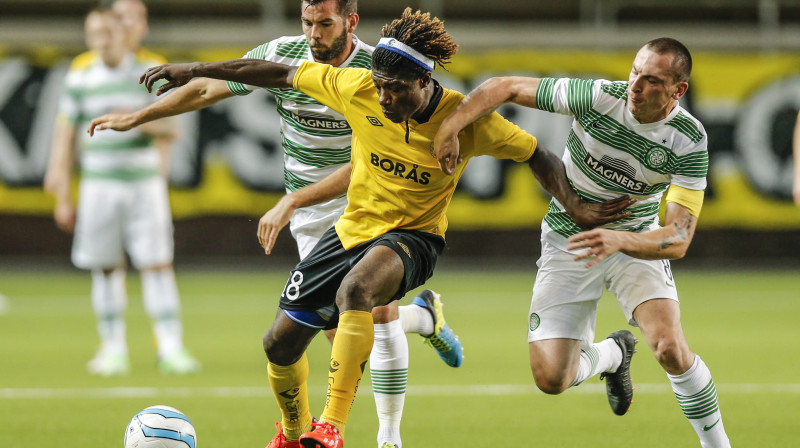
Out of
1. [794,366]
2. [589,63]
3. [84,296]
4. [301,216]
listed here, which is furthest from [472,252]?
[301,216]

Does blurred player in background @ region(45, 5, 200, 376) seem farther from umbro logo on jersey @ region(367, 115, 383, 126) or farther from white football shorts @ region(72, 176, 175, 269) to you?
umbro logo on jersey @ region(367, 115, 383, 126)

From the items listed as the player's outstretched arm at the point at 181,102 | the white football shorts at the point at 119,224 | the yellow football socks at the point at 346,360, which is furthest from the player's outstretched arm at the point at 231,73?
the white football shorts at the point at 119,224

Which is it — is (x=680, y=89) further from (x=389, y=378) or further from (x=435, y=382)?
(x=435, y=382)

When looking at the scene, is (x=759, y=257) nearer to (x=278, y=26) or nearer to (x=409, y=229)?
(x=278, y=26)

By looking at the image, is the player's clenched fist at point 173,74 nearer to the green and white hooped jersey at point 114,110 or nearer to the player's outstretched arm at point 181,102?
the player's outstretched arm at point 181,102

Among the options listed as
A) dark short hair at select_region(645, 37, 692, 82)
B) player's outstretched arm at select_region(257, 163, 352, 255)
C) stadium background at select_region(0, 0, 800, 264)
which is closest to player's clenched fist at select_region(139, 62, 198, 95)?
player's outstretched arm at select_region(257, 163, 352, 255)

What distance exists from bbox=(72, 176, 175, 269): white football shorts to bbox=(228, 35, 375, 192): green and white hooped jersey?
2547 mm

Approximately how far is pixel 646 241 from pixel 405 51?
4.37 ft

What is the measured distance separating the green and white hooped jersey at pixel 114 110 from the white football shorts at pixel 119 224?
91 mm

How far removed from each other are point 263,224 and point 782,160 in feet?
34.7

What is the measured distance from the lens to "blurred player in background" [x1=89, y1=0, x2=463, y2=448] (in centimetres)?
541

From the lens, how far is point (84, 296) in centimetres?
1306

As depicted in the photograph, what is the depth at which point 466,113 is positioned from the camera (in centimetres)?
482

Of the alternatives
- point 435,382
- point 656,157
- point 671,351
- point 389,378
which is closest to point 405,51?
point 656,157
